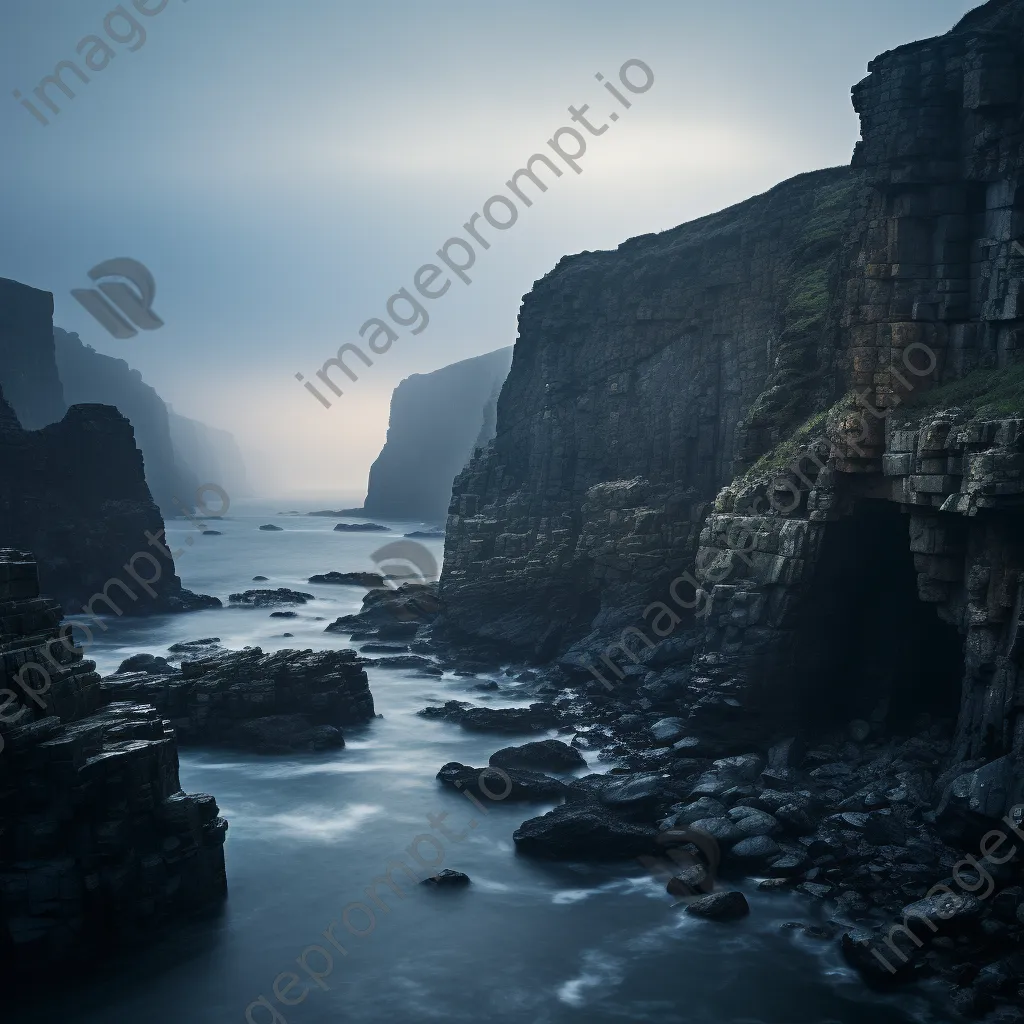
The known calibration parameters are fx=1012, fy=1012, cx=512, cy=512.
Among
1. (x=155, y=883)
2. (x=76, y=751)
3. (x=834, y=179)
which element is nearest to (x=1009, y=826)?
(x=155, y=883)

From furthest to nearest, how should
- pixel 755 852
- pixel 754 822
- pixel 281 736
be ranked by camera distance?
pixel 281 736
pixel 754 822
pixel 755 852

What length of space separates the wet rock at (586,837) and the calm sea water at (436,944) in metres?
0.53

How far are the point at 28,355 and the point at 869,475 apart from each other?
13290 centimetres

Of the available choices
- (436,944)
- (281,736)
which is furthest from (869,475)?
(281,736)

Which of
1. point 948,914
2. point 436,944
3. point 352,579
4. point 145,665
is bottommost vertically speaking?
point 436,944

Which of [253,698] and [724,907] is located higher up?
[253,698]

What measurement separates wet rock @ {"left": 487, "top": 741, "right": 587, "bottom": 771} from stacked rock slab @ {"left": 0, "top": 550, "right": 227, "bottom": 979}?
13.3 metres

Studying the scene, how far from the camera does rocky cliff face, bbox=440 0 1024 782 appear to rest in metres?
28.6

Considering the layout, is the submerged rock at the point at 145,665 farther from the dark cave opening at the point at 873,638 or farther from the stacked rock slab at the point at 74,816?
the dark cave opening at the point at 873,638

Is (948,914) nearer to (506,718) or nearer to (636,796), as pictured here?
(636,796)

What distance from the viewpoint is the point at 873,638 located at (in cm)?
3656

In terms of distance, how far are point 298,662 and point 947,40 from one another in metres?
33.0

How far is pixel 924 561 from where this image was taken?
98.6ft

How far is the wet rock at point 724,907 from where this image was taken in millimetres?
24578
